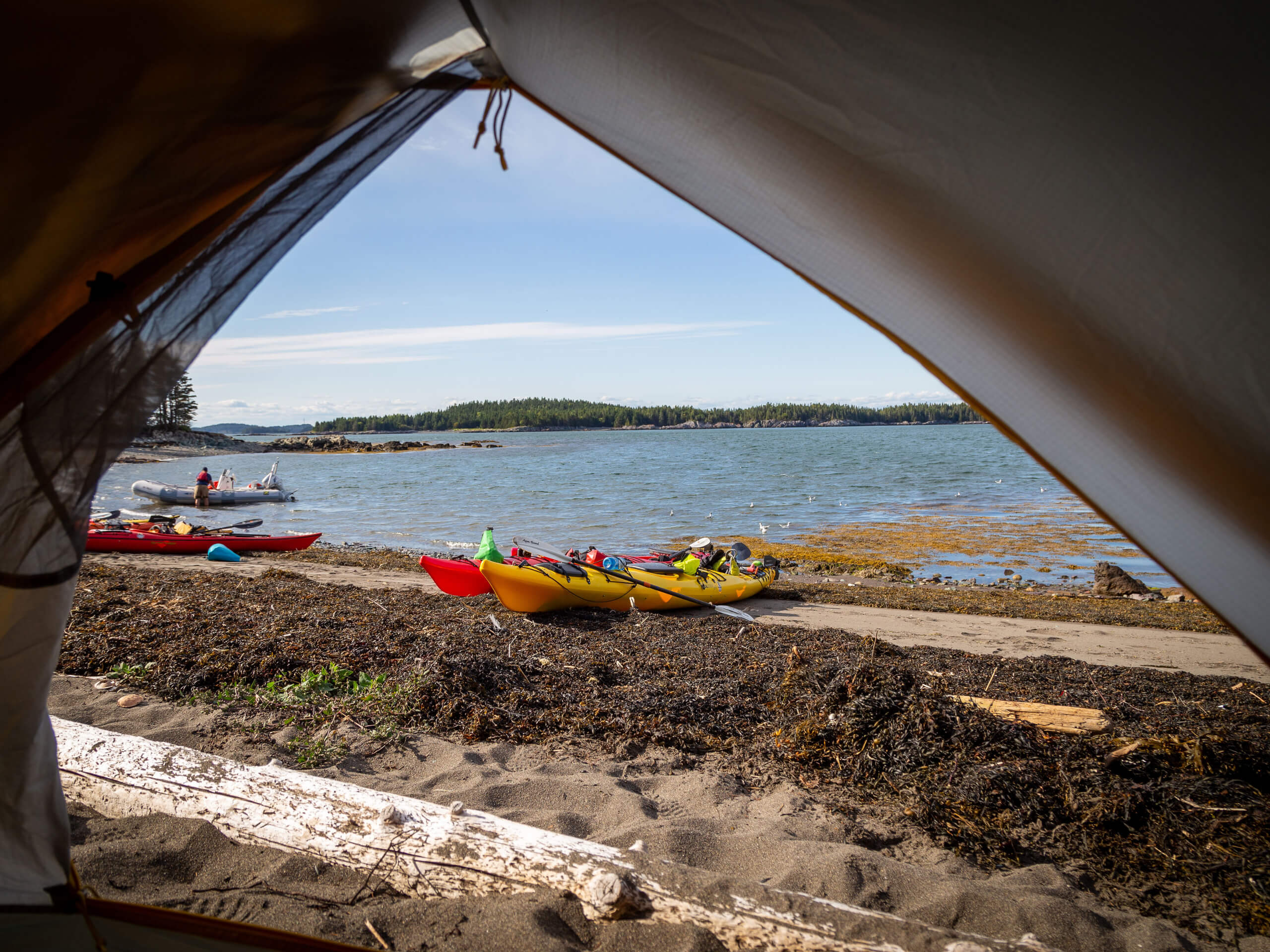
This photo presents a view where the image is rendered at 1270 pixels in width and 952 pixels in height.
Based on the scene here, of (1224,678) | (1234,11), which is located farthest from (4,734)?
(1224,678)

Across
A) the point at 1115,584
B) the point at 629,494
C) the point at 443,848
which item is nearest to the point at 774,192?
the point at 443,848

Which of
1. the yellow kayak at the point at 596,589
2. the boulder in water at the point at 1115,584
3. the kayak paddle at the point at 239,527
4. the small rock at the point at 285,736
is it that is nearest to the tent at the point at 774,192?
the small rock at the point at 285,736

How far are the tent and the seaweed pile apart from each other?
1610 millimetres

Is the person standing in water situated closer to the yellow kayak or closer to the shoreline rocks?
the yellow kayak

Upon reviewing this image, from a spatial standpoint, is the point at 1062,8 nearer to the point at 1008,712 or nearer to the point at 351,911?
the point at 351,911

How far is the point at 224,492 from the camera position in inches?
880

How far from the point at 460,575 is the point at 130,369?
6.45m

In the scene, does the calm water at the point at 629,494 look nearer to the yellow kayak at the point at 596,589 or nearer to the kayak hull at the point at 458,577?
the kayak hull at the point at 458,577

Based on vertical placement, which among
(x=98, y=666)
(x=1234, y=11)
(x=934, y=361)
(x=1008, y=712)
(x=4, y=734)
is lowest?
(x=98, y=666)

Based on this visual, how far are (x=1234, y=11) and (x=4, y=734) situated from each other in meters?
3.03

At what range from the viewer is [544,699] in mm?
4230

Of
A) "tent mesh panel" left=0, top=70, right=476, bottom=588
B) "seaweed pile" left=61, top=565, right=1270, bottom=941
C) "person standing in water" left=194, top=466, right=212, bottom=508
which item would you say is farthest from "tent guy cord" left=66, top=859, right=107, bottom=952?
"person standing in water" left=194, top=466, right=212, bottom=508

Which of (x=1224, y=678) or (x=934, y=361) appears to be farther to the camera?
(x=1224, y=678)

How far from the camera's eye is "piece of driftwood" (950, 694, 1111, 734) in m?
3.71
